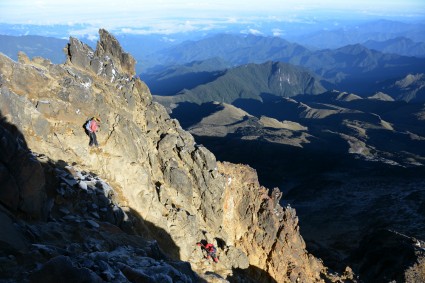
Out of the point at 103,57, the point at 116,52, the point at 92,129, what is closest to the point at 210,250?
the point at 92,129

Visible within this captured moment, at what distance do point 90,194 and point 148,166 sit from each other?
9.71m

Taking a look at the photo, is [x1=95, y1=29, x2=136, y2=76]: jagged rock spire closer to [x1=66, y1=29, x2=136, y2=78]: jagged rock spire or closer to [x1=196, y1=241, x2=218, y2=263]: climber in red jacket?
[x1=66, y1=29, x2=136, y2=78]: jagged rock spire

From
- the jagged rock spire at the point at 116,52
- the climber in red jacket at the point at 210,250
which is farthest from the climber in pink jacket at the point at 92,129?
the jagged rock spire at the point at 116,52

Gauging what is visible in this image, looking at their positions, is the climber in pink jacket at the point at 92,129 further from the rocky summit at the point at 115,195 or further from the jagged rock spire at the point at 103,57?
the jagged rock spire at the point at 103,57

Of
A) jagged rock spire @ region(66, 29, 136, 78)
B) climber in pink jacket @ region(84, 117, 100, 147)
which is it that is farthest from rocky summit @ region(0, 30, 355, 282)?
climber in pink jacket @ region(84, 117, 100, 147)

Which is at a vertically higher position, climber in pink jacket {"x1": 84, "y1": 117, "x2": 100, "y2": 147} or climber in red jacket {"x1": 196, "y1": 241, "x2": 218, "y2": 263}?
climber in pink jacket {"x1": 84, "y1": 117, "x2": 100, "y2": 147}

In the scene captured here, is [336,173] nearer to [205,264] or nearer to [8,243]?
[205,264]

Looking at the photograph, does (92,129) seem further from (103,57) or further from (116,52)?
(116,52)

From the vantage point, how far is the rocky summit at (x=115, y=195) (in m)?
15.8

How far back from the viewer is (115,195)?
24938 mm

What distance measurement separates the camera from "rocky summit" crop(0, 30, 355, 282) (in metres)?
15.8

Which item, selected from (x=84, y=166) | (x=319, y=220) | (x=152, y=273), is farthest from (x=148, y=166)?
(x=319, y=220)

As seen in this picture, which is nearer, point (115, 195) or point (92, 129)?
point (115, 195)

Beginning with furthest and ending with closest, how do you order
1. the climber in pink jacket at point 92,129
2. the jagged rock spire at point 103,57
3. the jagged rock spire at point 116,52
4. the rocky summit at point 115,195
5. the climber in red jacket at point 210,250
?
the jagged rock spire at point 116,52 → the jagged rock spire at point 103,57 → the climber in red jacket at point 210,250 → the climber in pink jacket at point 92,129 → the rocky summit at point 115,195
